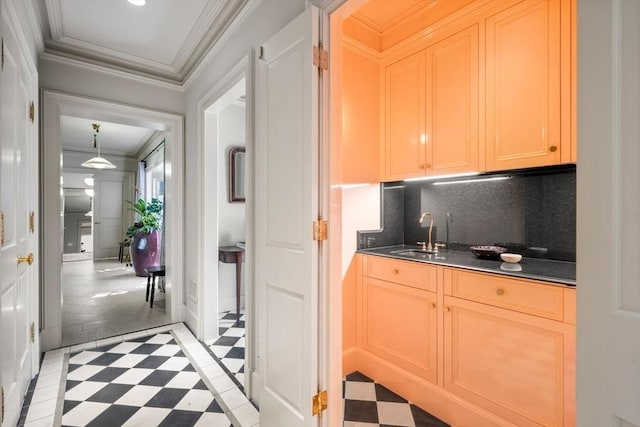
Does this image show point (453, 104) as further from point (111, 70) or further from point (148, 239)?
point (148, 239)

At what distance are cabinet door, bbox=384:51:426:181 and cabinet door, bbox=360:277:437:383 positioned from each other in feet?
3.00

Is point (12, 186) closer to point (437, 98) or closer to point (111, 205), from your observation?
point (437, 98)

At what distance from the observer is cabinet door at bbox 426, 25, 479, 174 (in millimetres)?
2020

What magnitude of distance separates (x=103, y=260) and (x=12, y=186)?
24.4 ft

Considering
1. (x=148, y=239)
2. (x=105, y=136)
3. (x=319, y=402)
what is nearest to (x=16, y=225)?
(x=319, y=402)

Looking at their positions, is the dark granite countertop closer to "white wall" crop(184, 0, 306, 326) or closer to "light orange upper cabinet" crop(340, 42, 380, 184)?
"light orange upper cabinet" crop(340, 42, 380, 184)

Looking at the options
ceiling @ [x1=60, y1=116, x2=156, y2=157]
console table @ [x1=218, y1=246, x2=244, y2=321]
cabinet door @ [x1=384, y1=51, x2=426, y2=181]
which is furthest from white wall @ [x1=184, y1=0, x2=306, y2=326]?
ceiling @ [x1=60, y1=116, x2=156, y2=157]

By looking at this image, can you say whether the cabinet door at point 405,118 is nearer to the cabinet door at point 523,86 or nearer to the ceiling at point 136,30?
the cabinet door at point 523,86

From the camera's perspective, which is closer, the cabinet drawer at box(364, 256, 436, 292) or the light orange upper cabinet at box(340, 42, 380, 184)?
the cabinet drawer at box(364, 256, 436, 292)

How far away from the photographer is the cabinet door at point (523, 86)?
5.49ft

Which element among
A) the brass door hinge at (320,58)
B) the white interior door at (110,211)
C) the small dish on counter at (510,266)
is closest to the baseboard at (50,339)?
the brass door hinge at (320,58)

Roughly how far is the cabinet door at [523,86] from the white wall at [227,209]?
9.35 ft

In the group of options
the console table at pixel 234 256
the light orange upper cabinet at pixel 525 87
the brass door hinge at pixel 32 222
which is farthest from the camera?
the console table at pixel 234 256

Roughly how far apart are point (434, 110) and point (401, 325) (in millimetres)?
1563
